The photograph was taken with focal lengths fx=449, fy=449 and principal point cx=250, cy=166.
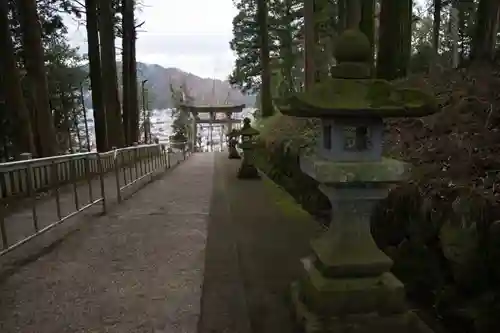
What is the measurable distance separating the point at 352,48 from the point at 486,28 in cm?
664

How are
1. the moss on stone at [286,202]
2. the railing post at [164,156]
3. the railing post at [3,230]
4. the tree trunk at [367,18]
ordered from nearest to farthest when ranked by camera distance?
the railing post at [3,230]
the moss on stone at [286,202]
the tree trunk at [367,18]
the railing post at [164,156]

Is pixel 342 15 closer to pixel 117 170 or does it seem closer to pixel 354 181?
pixel 117 170

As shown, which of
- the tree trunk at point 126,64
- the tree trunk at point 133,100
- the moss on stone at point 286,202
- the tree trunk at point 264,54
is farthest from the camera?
the tree trunk at point 133,100

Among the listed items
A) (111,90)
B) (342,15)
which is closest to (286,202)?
(342,15)

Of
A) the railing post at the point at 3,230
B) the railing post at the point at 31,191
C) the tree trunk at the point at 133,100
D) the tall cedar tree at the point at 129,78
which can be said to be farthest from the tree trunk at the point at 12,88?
the tree trunk at the point at 133,100

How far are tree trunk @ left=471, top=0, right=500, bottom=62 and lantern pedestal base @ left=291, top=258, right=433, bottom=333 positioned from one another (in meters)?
6.29

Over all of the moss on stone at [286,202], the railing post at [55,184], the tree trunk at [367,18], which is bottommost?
the moss on stone at [286,202]

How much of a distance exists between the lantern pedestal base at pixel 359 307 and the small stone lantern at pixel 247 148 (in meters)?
7.80

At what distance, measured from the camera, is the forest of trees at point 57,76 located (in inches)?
376

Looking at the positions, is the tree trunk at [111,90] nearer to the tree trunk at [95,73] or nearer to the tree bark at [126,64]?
the tree trunk at [95,73]

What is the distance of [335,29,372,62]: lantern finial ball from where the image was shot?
2.63m

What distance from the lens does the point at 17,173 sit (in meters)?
4.73

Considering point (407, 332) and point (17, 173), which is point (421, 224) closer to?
point (407, 332)

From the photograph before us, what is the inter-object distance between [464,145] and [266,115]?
47.2 ft
